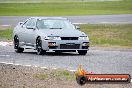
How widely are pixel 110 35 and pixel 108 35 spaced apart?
0.10m

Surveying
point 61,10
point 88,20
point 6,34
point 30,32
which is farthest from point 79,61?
point 61,10

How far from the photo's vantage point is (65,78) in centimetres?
1458

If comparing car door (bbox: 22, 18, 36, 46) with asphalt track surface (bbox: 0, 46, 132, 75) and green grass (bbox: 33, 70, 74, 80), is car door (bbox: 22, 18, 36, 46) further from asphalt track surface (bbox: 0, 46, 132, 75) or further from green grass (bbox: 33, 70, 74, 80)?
green grass (bbox: 33, 70, 74, 80)

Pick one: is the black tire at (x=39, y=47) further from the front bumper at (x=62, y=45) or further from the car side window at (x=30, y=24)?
the car side window at (x=30, y=24)

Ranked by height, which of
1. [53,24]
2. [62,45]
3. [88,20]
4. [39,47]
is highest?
[53,24]

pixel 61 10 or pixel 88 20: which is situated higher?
pixel 88 20

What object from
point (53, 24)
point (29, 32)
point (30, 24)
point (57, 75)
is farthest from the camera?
point (30, 24)

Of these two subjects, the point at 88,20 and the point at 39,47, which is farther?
the point at 88,20

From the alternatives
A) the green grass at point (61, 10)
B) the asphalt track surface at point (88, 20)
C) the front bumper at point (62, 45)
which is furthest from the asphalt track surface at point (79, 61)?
the green grass at point (61, 10)

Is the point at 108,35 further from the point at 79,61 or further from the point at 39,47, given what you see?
the point at 79,61

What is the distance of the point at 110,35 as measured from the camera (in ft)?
111

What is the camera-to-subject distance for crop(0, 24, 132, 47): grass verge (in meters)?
29.8

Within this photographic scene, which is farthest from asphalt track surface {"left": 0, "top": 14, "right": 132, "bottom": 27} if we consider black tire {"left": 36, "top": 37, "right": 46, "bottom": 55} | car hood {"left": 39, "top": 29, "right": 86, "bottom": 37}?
black tire {"left": 36, "top": 37, "right": 46, "bottom": 55}

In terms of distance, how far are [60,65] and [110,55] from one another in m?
4.08
